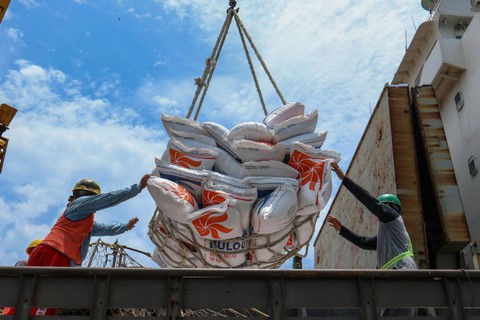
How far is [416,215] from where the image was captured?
201 inches

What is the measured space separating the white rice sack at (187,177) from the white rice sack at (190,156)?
14 cm

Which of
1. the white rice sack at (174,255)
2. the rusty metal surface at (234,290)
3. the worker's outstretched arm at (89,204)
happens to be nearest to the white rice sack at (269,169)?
the white rice sack at (174,255)

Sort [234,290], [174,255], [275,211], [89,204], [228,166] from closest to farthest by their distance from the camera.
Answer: [234,290]
[89,204]
[275,211]
[228,166]
[174,255]

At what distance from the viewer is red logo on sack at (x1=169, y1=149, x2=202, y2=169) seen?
4.97 metres

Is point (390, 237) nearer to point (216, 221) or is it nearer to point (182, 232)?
point (216, 221)

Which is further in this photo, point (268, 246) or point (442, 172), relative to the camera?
point (442, 172)

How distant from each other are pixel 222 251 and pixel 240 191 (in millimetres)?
548

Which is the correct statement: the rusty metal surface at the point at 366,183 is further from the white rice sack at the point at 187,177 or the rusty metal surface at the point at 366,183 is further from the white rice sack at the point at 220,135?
the white rice sack at the point at 187,177

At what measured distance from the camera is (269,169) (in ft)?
16.1

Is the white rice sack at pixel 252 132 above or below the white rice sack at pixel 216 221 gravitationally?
above

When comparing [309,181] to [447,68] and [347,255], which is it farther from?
[447,68]

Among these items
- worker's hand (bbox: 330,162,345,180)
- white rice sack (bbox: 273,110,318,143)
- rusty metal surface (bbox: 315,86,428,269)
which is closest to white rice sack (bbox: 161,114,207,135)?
white rice sack (bbox: 273,110,318,143)

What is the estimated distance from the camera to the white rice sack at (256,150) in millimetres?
4969

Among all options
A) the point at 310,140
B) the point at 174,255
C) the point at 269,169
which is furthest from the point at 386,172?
the point at 174,255
